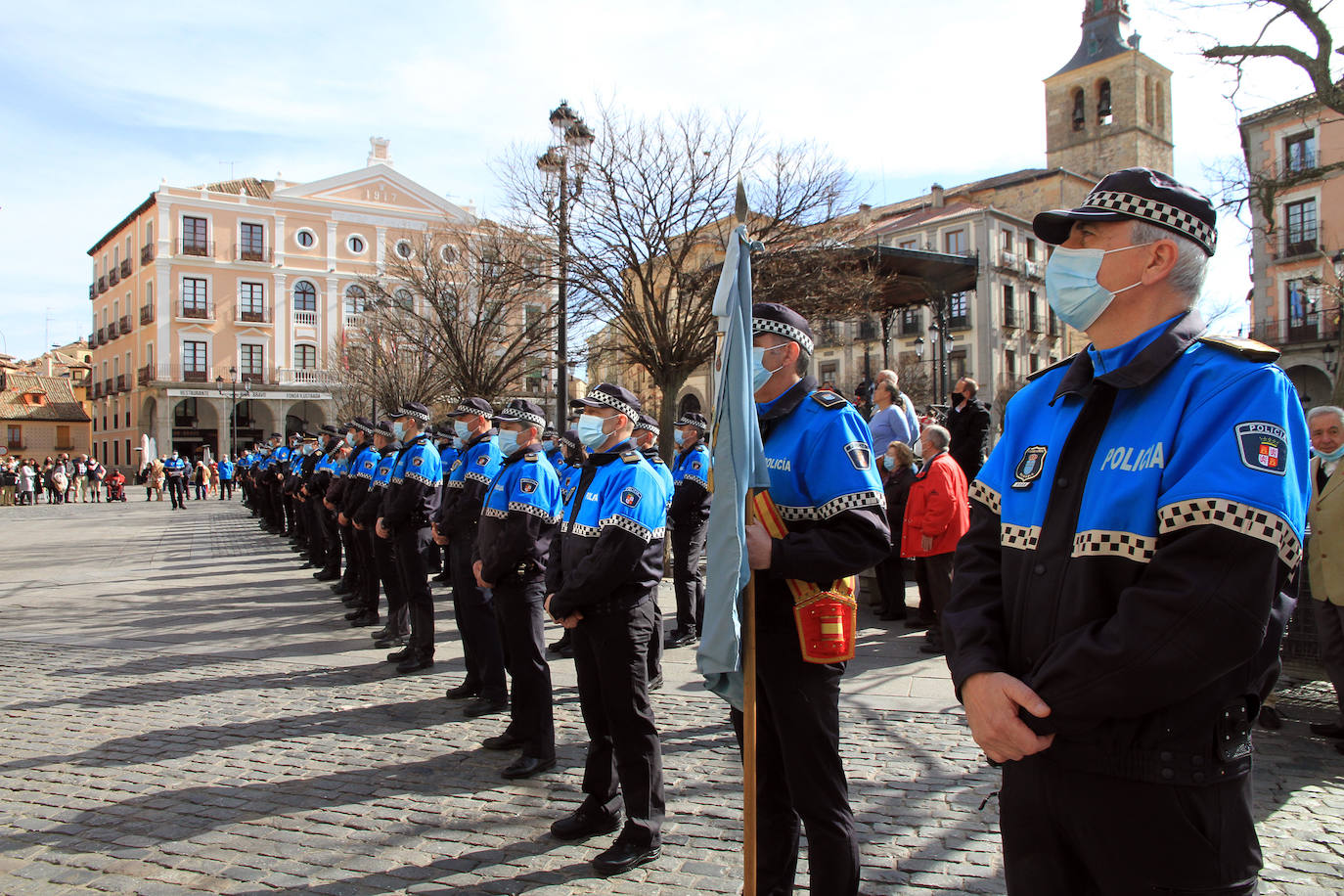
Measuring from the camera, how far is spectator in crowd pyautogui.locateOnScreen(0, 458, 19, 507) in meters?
40.0

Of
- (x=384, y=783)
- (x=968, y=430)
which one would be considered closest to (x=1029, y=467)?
(x=384, y=783)

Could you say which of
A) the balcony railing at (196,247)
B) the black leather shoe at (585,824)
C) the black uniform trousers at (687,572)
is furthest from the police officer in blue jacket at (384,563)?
the balcony railing at (196,247)

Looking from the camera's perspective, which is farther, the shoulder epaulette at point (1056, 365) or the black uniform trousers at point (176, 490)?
the black uniform trousers at point (176, 490)

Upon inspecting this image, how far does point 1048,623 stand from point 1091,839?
451 mm

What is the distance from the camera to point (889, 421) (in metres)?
9.99

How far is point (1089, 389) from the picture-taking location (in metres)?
2.08

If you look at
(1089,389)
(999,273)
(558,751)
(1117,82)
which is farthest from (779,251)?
(1117,82)

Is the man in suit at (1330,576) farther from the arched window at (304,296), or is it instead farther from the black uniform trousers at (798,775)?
the arched window at (304,296)

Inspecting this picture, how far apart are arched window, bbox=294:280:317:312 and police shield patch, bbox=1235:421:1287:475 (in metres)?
59.9

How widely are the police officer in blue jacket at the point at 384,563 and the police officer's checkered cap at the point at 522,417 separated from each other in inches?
109

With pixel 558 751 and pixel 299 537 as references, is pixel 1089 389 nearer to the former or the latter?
pixel 558 751

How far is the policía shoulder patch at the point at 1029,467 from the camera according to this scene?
213cm

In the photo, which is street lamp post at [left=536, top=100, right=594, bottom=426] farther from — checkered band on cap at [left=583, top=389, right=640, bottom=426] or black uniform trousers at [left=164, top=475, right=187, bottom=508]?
black uniform trousers at [left=164, top=475, right=187, bottom=508]

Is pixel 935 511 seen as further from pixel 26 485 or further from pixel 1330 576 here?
pixel 26 485
